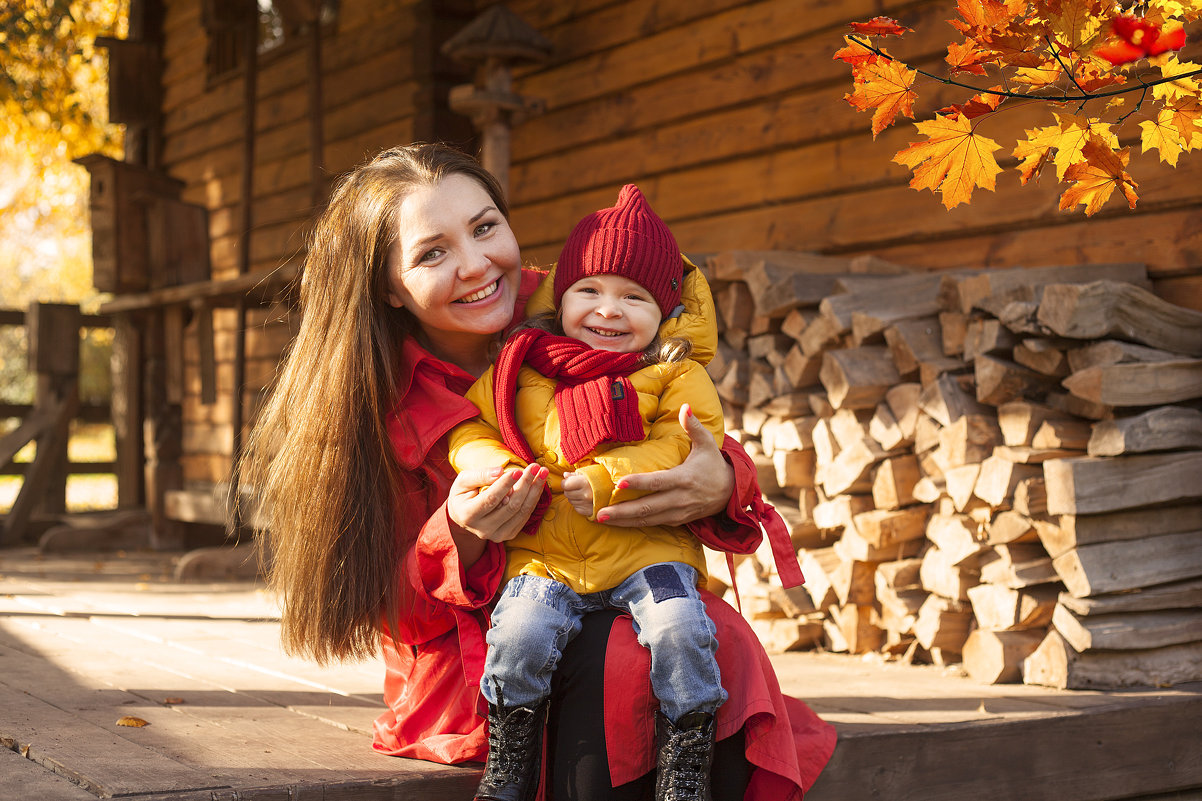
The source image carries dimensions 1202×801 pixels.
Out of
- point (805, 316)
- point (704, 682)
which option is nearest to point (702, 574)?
point (704, 682)

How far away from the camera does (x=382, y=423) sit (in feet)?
7.08

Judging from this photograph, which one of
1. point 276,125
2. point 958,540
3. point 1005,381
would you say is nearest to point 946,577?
point 958,540

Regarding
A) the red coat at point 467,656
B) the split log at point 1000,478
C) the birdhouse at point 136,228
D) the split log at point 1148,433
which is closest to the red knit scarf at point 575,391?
the red coat at point 467,656

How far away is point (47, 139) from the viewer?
1259cm

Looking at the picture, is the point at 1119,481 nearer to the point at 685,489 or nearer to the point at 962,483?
the point at 962,483

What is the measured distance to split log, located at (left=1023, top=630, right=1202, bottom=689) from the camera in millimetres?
2830

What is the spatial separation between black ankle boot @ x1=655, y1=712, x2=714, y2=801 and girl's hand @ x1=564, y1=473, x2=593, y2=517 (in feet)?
1.21

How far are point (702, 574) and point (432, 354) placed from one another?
71 centimetres

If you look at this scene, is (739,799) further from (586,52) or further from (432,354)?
(586,52)

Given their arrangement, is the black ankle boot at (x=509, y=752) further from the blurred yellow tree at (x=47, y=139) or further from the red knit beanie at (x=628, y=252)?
the blurred yellow tree at (x=47, y=139)

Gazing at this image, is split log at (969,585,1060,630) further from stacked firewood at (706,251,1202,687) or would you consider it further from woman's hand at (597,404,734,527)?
woman's hand at (597,404,734,527)

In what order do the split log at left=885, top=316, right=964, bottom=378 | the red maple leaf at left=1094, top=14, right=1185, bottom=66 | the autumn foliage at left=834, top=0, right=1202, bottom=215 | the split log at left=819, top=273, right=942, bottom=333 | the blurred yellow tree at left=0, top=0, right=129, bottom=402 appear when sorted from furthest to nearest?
the blurred yellow tree at left=0, top=0, right=129, bottom=402 → the split log at left=819, top=273, right=942, bottom=333 → the split log at left=885, top=316, right=964, bottom=378 → the autumn foliage at left=834, top=0, right=1202, bottom=215 → the red maple leaf at left=1094, top=14, right=1185, bottom=66

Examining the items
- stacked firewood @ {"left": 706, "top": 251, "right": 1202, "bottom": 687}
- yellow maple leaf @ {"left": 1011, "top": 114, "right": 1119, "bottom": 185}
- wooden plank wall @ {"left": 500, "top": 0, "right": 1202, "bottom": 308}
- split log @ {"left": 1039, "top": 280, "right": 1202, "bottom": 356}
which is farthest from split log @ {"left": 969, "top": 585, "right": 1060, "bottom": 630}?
yellow maple leaf @ {"left": 1011, "top": 114, "right": 1119, "bottom": 185}

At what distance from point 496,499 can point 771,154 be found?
318 centimetres
